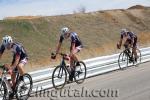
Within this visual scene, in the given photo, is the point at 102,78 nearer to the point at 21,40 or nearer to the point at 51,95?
the point at 51,95

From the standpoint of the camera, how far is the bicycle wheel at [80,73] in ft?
49.1

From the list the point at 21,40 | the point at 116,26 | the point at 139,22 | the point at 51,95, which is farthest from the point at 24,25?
the point at 51,95

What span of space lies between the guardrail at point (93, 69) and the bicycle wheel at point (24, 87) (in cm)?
64

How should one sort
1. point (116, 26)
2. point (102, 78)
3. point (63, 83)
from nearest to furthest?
point (63, 83) < point (102, 78) < point (116, 26)

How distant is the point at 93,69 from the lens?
16.7m

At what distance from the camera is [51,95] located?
12477 millimetres

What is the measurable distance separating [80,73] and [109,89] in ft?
7.44

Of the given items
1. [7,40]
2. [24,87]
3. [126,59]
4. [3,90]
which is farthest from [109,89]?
[126,59]

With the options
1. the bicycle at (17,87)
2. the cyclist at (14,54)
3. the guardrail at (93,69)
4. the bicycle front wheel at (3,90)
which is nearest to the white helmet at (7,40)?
the cyclist at (14,54)

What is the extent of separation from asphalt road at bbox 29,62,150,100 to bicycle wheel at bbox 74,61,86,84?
0.20 m

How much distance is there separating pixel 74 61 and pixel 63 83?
40.1 inches

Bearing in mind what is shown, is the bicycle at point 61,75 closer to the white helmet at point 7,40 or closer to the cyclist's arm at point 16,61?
the cyclist's arm at point 16,61

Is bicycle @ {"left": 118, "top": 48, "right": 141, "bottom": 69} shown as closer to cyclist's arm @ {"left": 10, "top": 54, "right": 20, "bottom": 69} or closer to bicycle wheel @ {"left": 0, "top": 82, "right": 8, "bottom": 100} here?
cyclist's arm @ {"left": 10, "top": 54, "right": 20, "bottom": 69}

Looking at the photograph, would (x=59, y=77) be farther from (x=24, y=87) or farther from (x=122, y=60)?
(x=122, y=60)
